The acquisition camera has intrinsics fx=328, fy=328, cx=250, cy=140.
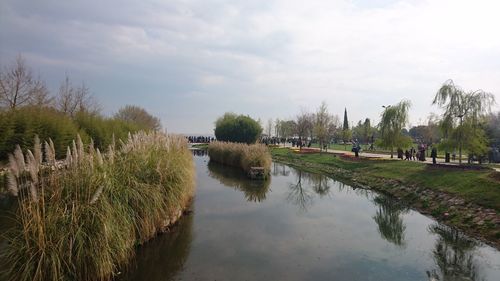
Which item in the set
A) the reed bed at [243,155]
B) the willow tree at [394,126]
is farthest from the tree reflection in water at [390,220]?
the willow tree at [394,126]

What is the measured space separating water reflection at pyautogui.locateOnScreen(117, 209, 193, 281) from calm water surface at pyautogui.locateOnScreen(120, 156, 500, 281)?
0.8 inches

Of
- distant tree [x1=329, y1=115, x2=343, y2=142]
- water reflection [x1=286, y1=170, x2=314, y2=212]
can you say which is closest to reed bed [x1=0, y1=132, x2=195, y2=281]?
water reflection [x1=286, y1=170, x2=314, y2=212]

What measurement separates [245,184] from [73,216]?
14.0 m

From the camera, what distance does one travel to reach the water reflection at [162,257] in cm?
680

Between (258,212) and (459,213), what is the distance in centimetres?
722

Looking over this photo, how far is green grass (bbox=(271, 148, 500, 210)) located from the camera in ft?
40.4

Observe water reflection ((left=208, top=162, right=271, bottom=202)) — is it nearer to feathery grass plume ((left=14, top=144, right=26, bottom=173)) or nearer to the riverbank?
the riverbank

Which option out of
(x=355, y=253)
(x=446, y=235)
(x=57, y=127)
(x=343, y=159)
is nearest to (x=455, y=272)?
(x=355, y=253)

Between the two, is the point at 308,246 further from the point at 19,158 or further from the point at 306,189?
the point at 306,189

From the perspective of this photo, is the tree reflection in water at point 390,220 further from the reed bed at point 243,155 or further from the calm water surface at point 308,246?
the reed bed at point 243,155

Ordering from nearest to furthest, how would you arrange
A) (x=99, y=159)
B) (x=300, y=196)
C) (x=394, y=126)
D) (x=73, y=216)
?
(x=73, y=216)
(x=99, y=159)
(x=300, y=196)
(x=394, y=126)

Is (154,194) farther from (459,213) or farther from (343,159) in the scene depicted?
(343,159)

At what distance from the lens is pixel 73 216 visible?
5.38 metres

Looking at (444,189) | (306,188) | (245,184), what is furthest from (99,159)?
(306,188)
